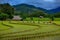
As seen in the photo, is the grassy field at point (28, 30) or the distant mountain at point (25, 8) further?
the distant mountain at point (25, 8)

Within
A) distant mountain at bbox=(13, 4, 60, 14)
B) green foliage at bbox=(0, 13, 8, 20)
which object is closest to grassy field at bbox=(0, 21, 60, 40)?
green foliage at bbox=(0, 13, 8, 20)

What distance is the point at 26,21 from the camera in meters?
2.49

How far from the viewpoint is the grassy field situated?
2328mm

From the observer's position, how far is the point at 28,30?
241 cm

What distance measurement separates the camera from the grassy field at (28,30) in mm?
2328

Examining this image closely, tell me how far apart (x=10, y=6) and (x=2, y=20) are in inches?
10.0

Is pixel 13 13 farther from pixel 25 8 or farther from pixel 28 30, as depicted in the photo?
pixel 28 30

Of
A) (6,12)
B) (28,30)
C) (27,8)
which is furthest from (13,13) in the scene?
(28,30)

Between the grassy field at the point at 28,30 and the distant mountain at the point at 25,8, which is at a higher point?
the distant mountain at the point at 25,8

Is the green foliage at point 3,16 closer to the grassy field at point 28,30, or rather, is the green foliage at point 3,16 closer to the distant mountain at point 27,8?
the grassy field at point 28,30

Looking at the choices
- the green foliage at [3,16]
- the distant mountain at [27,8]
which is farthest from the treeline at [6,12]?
the distant mountain at [27,8]

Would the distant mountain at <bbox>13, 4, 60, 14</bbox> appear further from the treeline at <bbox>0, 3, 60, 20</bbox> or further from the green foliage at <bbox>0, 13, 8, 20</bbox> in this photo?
the green foliage at <bbox>0, 13, 8, 20</bbox>

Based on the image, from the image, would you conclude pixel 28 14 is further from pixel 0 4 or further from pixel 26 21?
pixel 0 4

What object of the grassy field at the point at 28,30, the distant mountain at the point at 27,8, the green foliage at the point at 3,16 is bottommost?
the grassy field at the point at 28,30
